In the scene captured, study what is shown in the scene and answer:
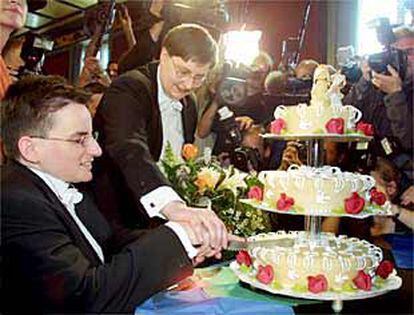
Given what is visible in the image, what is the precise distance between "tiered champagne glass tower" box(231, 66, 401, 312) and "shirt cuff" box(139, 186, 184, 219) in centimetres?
21

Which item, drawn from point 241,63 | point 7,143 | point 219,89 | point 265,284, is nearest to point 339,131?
point 265,284

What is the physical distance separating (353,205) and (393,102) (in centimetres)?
124

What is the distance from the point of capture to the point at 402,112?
2334mm

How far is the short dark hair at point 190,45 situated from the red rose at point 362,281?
79 cm

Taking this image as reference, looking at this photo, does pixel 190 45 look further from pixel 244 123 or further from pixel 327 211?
pixel 244 123

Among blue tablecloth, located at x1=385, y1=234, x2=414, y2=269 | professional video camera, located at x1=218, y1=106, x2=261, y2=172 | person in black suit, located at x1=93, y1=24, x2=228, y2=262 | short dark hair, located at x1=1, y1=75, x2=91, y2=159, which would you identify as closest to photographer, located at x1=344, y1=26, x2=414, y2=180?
blue tablecloth, located at x1=385, y1=234, x2=414, y2=269

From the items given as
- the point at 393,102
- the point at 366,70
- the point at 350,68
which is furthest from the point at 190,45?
the point at 350,68

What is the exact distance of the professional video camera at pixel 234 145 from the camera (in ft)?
8.78

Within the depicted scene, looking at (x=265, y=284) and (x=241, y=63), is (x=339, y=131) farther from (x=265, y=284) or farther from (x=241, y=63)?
(x=241, y=63)

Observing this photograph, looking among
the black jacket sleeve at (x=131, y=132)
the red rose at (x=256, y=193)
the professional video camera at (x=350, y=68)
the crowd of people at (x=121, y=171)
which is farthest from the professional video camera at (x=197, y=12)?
the red rose at (x=256, y=193)

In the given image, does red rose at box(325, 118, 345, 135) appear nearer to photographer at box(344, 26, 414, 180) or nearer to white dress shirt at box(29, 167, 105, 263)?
white dress shirt at box(29, 167, 105, 263)

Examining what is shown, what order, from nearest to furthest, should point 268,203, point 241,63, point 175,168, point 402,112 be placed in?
point 268,203 < point 175,168 < point 402,112 < point 241,63

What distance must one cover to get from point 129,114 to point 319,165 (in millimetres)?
557

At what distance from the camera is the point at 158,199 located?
54.3 inches
